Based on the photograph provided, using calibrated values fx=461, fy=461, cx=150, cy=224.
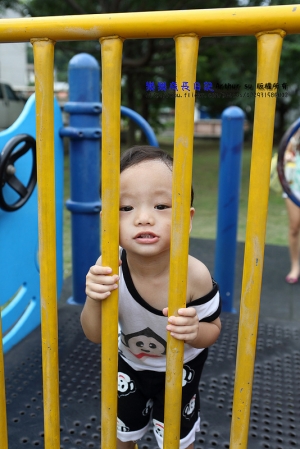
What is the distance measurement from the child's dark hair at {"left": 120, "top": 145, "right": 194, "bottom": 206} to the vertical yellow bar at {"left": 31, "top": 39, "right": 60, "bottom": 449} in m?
0.22

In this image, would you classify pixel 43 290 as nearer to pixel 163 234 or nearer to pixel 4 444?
pixel 163 234

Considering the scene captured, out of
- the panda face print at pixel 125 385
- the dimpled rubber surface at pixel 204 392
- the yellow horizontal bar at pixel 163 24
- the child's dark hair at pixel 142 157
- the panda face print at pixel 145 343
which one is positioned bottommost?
the dimpled rubber surface at pixel 204 392

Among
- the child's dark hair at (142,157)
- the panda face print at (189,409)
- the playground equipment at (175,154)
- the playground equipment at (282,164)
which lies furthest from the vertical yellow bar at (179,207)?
the playground equipment at (282,164)

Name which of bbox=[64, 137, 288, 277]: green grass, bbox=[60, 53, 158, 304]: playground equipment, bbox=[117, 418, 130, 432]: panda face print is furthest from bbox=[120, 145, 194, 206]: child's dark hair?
bbox=[64, 137, 288, 277]: green grass

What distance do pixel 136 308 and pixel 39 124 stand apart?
1.77 ft

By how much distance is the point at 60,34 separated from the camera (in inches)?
35.4

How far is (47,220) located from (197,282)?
0.42 meters

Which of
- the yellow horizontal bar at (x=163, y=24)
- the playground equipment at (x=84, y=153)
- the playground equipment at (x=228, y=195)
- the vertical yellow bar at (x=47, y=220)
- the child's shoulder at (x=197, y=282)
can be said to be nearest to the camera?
the yellow horizontal bar at (x=163, y=24)

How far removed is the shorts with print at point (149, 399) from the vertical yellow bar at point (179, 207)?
Answer: 32 centimetres

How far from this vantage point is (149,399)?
138 cm

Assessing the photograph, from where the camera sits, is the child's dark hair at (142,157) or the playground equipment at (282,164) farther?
the playground equipment at (282,164)

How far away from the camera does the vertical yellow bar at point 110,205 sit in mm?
877

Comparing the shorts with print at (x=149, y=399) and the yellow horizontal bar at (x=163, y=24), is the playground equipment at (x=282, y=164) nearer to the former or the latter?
the shorts with print at (x=149, y=399)

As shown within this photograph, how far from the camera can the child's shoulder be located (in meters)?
1.17
